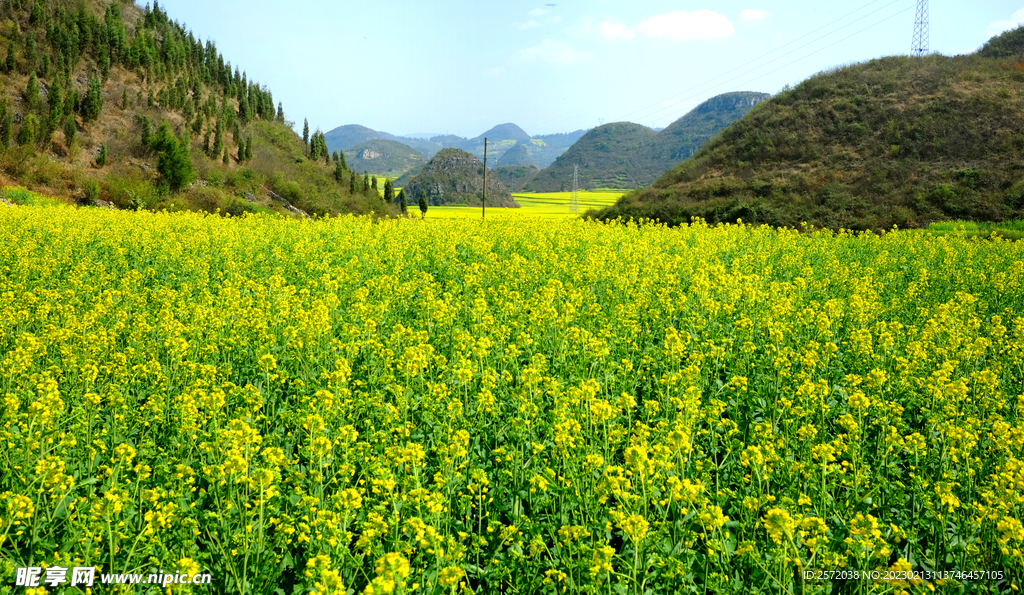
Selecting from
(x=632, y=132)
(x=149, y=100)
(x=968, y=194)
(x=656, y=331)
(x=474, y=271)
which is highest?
(x=632, y=132)

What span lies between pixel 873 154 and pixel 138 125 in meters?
56.7

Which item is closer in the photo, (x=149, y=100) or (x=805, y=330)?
(x=805, y=330)

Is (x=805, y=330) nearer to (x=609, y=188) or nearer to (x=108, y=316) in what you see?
(x=108, y=316)

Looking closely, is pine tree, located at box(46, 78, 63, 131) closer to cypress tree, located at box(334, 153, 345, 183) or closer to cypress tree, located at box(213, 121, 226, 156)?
cypress tree, located at box(213, 121, 226, 156)

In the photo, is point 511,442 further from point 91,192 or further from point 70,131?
point 70,131

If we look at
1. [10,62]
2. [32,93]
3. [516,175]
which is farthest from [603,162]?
[32,93]

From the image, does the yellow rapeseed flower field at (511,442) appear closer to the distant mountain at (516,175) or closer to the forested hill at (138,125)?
the forested hill at (138,125)

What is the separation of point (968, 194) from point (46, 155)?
55.8 m

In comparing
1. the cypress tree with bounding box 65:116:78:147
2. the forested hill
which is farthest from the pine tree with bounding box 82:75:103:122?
the cypress tree with bounding box 65:116:78:147

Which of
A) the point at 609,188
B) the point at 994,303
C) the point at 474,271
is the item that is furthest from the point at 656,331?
the point at 609,188

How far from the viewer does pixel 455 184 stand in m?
97.6

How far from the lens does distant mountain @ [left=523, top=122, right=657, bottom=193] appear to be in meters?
130

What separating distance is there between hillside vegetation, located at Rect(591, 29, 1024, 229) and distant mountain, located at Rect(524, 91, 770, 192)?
6893 cm

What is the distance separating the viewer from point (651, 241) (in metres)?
14.5
